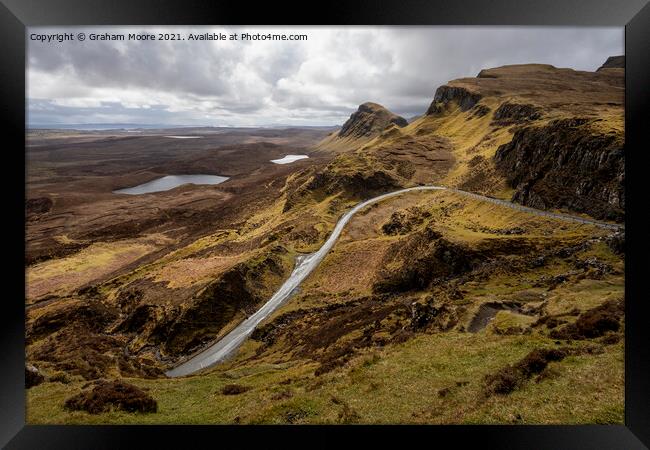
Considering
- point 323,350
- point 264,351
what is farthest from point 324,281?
point 323,350

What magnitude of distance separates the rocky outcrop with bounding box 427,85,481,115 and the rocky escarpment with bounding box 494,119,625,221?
7073 centimetres

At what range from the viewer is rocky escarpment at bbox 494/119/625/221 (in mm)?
38219

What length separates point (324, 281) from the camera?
42.3 meters

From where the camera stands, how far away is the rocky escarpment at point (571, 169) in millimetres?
38219

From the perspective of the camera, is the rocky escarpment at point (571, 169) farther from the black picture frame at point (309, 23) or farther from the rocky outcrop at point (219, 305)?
the rocky outcrop at point (219, 305)

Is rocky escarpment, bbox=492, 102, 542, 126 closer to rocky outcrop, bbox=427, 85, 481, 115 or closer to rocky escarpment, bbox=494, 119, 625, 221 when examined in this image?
rocky escarpment, bbox=494, 119, 625, 221

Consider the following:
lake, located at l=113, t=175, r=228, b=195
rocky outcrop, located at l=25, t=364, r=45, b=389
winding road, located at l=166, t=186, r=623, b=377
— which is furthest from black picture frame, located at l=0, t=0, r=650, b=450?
lake, located at l=113, t=175, r=228, b=195

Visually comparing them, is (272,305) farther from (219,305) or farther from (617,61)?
(617,61)

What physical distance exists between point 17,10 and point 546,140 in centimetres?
6205

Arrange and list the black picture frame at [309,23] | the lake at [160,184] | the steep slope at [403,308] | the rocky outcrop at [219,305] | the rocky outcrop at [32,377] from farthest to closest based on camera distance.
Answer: the lake at [160,184]
the rocky outcrop at [219,305]
the rocky outcrop at [32,377]
the steep slope at [403,308]
the black picture frame at [309,23]

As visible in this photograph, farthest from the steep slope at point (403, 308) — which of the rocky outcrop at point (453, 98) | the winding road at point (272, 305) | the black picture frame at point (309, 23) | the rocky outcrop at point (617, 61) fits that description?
the rocky outcrop at point (453, 98)

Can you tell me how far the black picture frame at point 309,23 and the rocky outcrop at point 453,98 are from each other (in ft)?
403

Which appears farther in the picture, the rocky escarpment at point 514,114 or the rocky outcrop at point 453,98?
the rocky outcrop at point 453,98

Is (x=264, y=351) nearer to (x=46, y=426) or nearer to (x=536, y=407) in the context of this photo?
(x=46, y=426)
